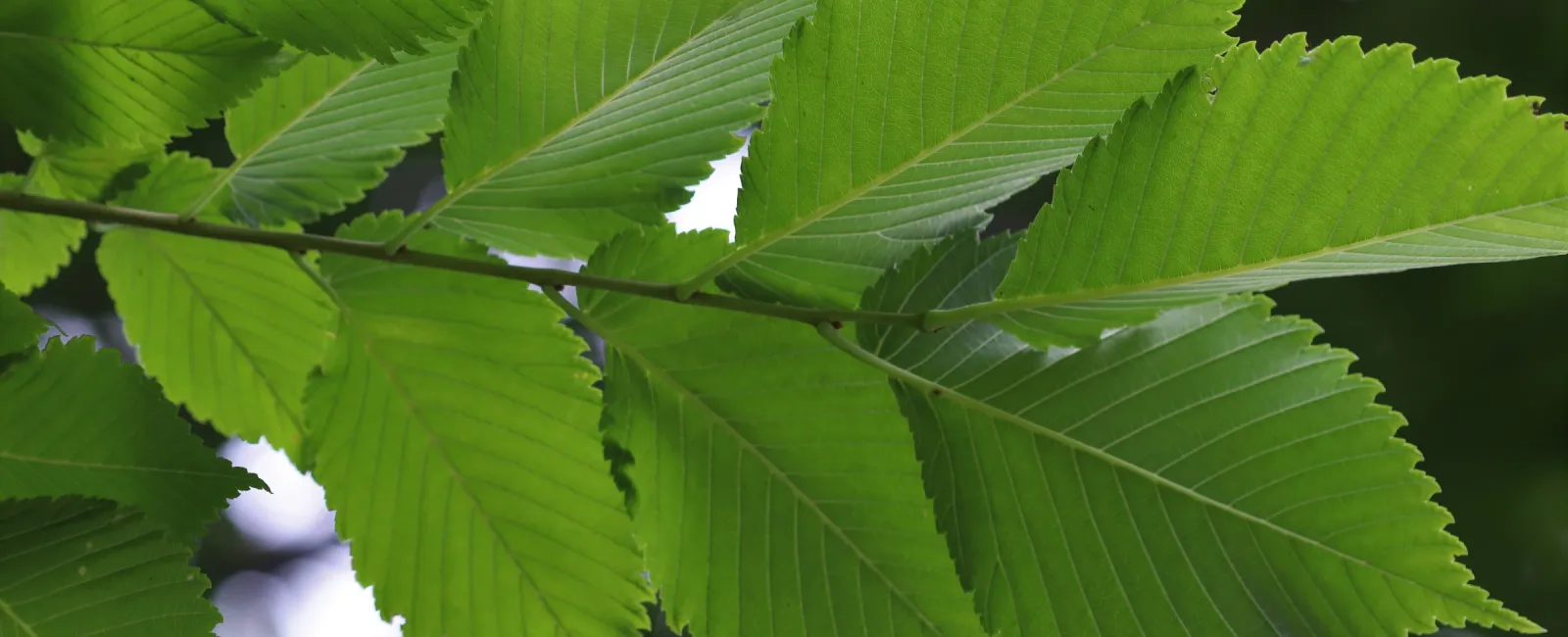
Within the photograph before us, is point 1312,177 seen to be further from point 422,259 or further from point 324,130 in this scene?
point 324,130

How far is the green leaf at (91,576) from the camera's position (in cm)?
55

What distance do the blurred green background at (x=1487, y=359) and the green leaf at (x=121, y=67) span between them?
8.20ft

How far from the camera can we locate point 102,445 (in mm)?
623

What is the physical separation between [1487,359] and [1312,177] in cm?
323

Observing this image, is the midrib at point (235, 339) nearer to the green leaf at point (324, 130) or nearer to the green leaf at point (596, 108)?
the green leaf at point (324, 130)

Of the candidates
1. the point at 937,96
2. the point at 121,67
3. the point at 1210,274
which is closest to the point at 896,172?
the point at 937,96

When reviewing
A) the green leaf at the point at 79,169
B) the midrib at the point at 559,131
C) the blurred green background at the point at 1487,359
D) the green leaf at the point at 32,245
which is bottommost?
the midrib at the point at 559,131

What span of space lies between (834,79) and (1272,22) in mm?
3460

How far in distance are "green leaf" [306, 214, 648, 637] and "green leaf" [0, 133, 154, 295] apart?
186mm

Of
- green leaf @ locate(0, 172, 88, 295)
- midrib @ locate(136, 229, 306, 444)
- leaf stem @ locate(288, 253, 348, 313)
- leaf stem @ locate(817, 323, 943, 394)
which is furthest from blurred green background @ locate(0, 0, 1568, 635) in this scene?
leaf stem @ locate(817, 323, 943, 394)

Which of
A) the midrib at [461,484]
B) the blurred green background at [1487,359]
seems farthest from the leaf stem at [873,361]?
the blurred green background at [1487,359]

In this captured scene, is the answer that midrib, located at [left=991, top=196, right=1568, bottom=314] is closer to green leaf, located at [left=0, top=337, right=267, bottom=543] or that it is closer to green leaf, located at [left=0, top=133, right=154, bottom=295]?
green leaf, located at [left=0, top=337, right=267, bottom=543]

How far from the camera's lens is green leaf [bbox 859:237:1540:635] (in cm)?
55

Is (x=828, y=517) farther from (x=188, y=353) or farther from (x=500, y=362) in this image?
(x=188, y=353)
